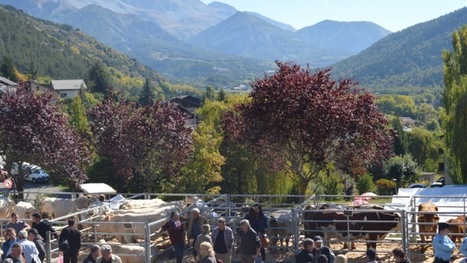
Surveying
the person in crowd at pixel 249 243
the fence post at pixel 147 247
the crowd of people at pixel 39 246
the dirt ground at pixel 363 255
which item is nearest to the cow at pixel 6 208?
the crowd of people at pixel 39 246

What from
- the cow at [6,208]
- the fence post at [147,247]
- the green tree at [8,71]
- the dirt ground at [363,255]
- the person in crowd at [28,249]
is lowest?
the dirt ground at [363,255]

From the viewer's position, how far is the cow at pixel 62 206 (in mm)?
19141

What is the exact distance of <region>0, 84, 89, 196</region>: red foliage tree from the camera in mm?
23797

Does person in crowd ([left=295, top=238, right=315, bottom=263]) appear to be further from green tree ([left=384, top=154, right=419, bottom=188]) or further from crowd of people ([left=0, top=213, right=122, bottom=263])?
green tree ([left=384, top=154, right=419, bottom=188])

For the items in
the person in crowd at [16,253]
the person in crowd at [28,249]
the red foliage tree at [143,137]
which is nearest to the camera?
the person in crowd at [16,253]

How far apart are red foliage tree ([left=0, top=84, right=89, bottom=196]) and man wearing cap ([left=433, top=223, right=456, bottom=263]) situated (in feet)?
52.1

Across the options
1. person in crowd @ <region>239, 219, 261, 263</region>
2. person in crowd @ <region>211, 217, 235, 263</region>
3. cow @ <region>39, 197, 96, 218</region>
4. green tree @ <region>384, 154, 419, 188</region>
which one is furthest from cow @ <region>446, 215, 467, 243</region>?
green tree @ <region>384, 154, 419, 188</region>

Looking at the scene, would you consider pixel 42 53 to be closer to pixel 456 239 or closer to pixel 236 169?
pixel 236 169

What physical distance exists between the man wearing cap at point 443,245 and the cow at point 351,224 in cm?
363

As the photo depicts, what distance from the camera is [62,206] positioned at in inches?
758

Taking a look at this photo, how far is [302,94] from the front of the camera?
18.6 metres

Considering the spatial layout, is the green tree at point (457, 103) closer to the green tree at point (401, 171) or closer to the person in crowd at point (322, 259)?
the person in crowd at point (322, 259)

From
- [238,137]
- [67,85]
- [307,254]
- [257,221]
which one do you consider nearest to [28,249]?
[307,254]

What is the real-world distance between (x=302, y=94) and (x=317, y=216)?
13.5ft
